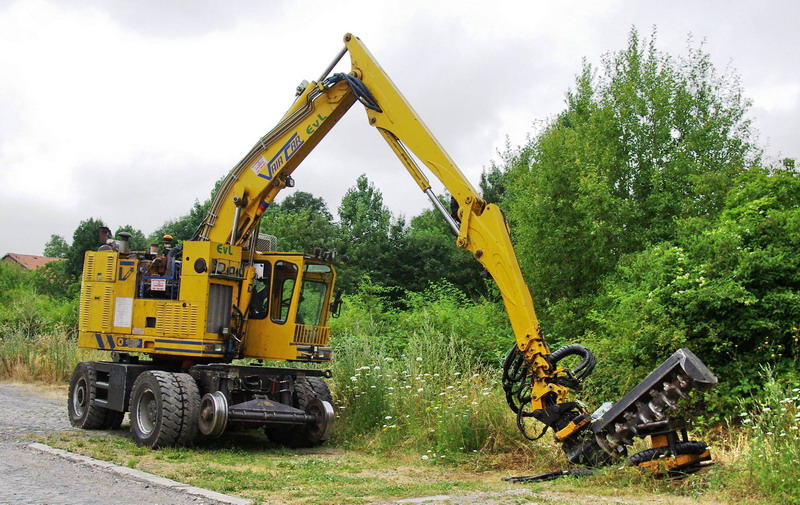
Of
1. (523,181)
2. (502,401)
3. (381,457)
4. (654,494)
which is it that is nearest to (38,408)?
(381,457)

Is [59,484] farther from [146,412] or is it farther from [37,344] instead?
[37,344]

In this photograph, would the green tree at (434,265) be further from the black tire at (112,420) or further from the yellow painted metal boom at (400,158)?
the yellow painted metal boom at (400,158)

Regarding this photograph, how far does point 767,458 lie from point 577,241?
16.0 m

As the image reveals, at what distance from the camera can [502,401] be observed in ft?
36.1

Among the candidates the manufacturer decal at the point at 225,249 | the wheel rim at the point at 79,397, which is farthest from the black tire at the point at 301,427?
the wheel rim at the point at 79,397

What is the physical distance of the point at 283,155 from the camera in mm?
12664

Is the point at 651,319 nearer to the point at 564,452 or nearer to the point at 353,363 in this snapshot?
the point at 564,452

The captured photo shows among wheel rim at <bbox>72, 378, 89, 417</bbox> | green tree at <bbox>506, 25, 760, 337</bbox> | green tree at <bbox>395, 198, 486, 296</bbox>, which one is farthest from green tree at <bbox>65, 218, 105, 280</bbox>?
wheel rim at <bbox>72, 378, 89, 417</bbox>

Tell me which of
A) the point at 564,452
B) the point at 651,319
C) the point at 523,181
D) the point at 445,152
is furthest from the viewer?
the point at 523,181

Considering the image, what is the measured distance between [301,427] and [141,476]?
3.81 metres

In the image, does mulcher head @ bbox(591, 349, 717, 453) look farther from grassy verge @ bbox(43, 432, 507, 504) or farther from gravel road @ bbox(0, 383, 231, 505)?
Result: gravel road @ bbox(0, 383, 231, 505)

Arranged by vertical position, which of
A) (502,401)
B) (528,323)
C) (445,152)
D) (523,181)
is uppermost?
(523,181)

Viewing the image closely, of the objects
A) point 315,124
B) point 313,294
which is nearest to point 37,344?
point 313,294

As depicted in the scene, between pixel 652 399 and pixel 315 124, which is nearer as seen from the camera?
pixel 652 399
